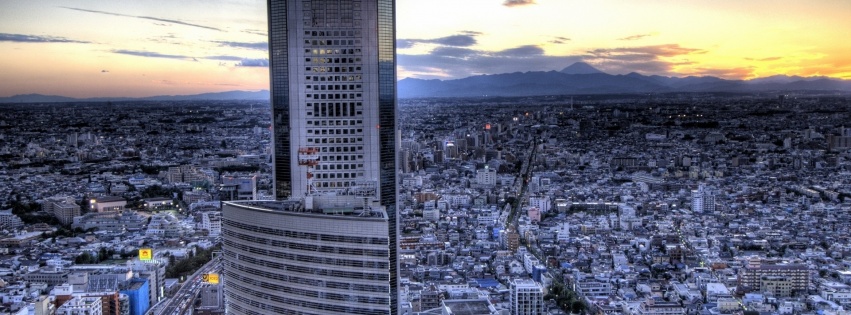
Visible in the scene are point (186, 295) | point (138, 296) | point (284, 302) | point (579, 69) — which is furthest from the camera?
point (579, 69)

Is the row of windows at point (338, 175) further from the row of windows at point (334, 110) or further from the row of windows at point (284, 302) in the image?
the row of windows at point (284, 302)

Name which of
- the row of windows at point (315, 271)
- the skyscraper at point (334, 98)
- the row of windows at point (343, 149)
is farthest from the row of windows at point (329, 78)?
the row of windows at point (315, 271)

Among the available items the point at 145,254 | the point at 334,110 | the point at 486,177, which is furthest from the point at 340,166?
the point at 486,177

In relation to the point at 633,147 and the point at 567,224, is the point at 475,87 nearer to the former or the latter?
the point at 633,147

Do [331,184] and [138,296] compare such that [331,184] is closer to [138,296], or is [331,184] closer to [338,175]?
[338,175]

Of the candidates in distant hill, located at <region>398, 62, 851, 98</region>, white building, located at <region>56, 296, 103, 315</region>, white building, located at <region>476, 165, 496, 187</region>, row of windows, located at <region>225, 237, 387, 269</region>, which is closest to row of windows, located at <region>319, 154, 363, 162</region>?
row of windows, located at <region>225, 237, 387, 269</region>

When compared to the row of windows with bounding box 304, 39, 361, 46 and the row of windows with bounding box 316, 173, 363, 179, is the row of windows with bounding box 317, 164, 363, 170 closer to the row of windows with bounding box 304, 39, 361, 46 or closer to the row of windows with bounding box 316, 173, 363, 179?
the row of windows with bounding box 316, 173, 363, 179

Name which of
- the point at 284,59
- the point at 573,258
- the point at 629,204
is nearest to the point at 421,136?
the point at 629,204
